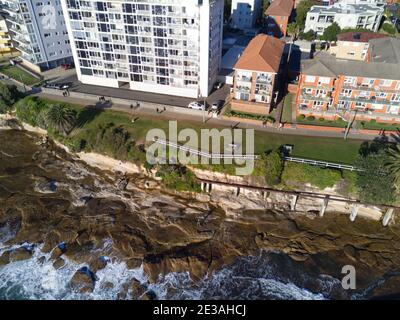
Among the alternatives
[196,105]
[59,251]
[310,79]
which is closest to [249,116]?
[196,105]

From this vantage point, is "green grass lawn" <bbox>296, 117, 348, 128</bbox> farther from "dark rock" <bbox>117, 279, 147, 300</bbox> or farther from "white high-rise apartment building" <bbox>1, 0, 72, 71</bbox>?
"white high-rise apartment building" <bbox>1, 0, 72, 71</bbox>

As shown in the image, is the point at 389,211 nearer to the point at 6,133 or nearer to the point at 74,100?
the point at 74,100

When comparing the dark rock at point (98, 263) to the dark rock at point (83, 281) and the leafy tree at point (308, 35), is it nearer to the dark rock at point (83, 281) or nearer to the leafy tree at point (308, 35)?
the dark rock at point (83, 281)

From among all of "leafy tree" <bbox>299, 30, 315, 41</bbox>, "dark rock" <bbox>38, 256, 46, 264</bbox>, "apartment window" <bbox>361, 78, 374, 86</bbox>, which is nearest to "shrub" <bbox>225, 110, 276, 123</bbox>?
"apartment window" <bbox>361, 78, 374, 86</bbox>

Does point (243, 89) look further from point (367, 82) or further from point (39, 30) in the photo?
point (39, 30)

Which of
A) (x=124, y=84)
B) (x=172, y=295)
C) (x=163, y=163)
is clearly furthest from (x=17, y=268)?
(x=124, y=84)

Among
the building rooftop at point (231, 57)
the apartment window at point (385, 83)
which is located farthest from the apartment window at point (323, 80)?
the building rooftop at point (231, 57)
